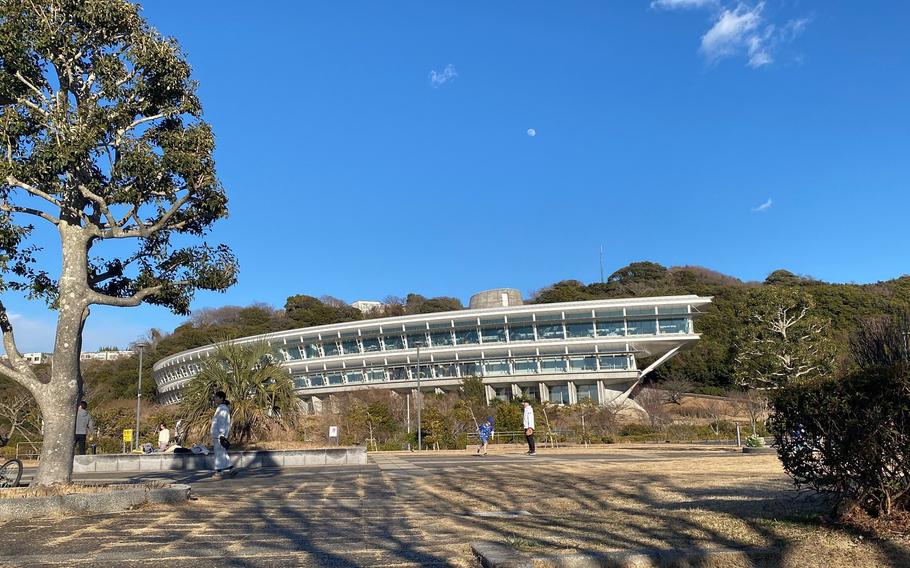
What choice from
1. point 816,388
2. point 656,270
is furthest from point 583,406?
point 656,270

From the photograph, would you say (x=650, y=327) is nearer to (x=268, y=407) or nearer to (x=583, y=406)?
(x=583, y=406)

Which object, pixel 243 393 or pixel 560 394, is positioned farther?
pixel 560 394

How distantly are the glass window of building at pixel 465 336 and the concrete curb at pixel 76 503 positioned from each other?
5337 cm

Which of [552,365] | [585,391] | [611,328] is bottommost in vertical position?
[585,391]

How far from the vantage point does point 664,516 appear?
18.7ft

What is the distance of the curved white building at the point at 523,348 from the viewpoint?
5665 centimetres

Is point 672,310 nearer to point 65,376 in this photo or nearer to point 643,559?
point 65,376

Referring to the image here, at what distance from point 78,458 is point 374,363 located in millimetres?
45991

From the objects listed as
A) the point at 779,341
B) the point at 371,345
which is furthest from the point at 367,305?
the point at 779,341

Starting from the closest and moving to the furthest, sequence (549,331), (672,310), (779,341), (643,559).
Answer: (643,559), (779,341), (672,310), (549,331)

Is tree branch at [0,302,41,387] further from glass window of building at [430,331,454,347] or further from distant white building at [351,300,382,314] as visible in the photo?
distant white building at [351,300,382,314]

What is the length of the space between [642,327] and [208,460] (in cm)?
4615

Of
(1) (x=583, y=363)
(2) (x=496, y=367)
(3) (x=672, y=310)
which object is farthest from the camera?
(2) (x=496, y=367)

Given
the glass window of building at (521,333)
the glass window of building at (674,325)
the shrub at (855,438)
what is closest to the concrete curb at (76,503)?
the shrub at (855,438)
